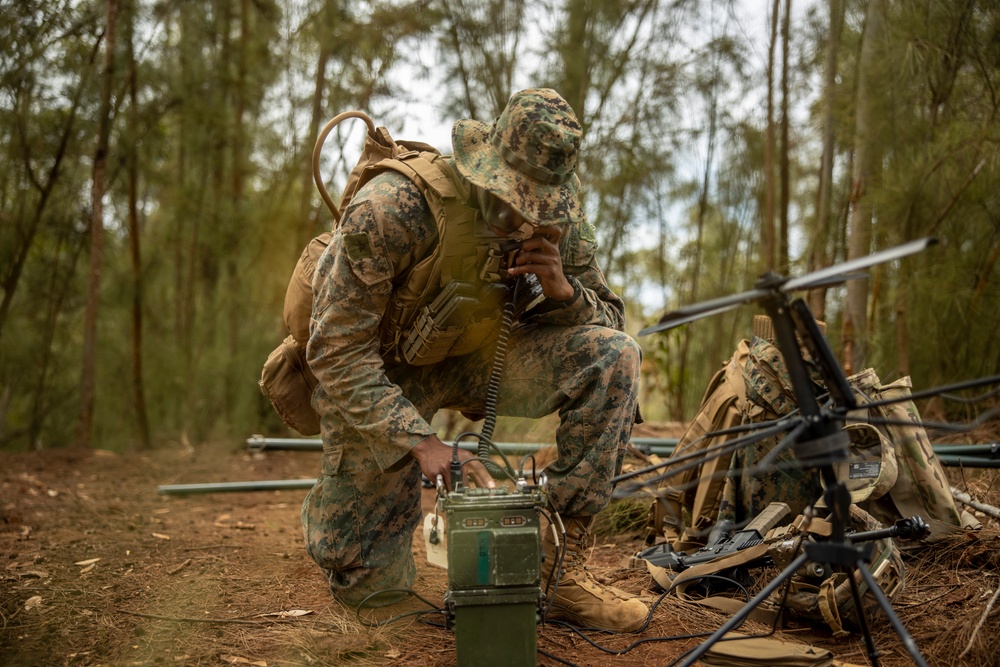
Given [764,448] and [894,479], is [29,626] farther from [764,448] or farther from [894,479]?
[894,479]

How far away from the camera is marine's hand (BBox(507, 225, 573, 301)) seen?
241 centimetres

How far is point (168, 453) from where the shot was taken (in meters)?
6.12

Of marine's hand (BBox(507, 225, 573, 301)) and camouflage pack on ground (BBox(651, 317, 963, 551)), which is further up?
marine's hand (BBox(507, 225, 573, 301))

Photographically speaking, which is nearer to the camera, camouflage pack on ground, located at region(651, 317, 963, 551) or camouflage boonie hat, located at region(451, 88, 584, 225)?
camouflage boonie hat, located at region(451, 88, 584, 225)

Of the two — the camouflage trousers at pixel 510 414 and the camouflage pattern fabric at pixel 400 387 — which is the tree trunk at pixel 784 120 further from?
the camouflage trousers at pixel 510 414

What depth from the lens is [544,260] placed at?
245 cm

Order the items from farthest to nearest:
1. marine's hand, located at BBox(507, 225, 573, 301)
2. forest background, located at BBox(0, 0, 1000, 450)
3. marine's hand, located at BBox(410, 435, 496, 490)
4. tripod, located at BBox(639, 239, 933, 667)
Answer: forest background, located at BBox(0, 0, 1000, 450) → marine's hand, located at BBox(507, 225, 573, 301) → marine's hand, located at BBox(410, 435, 496, 490) → tripod, located at BBox(639, 239, 933, 667)

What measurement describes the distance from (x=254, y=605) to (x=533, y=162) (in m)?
1.59

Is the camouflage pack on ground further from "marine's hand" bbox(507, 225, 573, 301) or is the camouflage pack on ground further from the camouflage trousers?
"marine's hand" bbox(507, 225, 573, 301)

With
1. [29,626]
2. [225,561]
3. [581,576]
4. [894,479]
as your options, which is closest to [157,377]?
[225,561]

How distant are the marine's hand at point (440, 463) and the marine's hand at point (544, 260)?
564 millimetres

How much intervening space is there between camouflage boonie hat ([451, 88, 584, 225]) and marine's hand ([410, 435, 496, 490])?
0.66 m

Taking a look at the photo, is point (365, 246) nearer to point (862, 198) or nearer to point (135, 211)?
point (862, 198)

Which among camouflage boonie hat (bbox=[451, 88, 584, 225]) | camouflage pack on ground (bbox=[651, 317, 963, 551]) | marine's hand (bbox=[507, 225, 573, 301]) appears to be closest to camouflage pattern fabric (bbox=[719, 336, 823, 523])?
camouflage pack on ground (bbox=[651, 317, 963, 551])
